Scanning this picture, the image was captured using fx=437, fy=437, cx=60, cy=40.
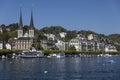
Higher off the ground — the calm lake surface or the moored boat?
the moored boat

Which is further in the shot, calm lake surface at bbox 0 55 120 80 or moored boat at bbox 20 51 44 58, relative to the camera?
moored boat at bbox 20 51 44 58

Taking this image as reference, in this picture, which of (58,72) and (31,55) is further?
(31,55)

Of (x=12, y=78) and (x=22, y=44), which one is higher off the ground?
(x=22, y=44)

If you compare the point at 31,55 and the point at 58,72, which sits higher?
the point at 31,55

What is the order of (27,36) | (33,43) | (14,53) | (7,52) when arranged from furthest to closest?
(27,36) → (33,43) → (14,53) → (7,52)

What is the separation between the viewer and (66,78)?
48.7 meters

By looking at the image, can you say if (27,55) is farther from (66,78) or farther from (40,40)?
(66,78)

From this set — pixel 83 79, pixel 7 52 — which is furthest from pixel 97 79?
pixel 7 52

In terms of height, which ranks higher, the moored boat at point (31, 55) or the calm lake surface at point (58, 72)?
the moored boat at point (31, 55)

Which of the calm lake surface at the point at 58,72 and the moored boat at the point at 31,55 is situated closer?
the calm lake surface at the point at 58,72

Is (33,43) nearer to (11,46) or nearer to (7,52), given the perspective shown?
(11,46)

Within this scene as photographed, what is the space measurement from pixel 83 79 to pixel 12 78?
26.1 ft

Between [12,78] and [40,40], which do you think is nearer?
[12,78]

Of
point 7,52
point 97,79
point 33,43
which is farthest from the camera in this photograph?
point 33,43
